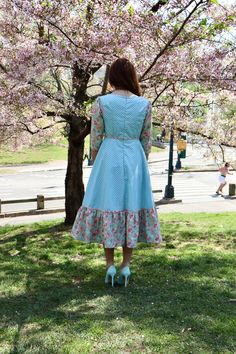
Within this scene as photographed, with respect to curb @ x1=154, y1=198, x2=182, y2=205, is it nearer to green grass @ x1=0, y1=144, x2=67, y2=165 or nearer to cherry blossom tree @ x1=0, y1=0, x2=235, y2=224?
cherry blossom tree @ x1=0, y1=0, x2=235, y2=224

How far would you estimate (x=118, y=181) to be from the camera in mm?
4012

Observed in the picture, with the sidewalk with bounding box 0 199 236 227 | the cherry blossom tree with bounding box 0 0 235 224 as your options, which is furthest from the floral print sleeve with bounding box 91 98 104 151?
the sidewalk with bounding box 0 199 236 227

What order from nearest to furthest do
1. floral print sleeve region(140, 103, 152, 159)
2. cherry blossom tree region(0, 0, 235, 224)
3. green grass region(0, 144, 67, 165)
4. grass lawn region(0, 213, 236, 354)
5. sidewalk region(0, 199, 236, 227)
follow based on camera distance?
1. grass lawn region(0, 213, 236, 354)
2. floral print sleeve region(140, 103, 152, 159)
3. cherry blossom tree region(0, 0, 235, 224)
4. sidewalk region(0, 199, 236, 227)
5. green grass region(0, 144, 67, 165)

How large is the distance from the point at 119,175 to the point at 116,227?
44 centimetres

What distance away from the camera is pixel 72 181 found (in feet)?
34.3

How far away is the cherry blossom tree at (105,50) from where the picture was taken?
7133 millimetres

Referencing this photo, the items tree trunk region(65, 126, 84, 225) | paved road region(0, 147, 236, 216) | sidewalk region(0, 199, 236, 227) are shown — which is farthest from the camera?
paved road region(0, 147, 236, 216)

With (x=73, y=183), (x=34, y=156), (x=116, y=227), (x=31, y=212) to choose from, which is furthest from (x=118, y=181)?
(x=34, y=156)

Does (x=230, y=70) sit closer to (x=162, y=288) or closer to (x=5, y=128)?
(x=5, y=128)

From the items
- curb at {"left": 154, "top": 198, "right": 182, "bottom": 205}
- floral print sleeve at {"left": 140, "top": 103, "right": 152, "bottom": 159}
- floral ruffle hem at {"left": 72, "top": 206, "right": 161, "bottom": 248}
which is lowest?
curb at {"left": 154, "top": 198, "right": 182, "bottom": 205}

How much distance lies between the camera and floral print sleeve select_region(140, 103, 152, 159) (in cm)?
416

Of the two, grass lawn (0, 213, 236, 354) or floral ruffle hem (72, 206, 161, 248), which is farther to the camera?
floral ruffle hem (72, 206, 161, 248)

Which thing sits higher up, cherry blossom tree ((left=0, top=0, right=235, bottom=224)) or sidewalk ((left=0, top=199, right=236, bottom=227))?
cherry blossom tree ((left=0, top=0, right=235, bottom=224))

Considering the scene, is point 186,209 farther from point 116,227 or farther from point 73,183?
point 116,227
